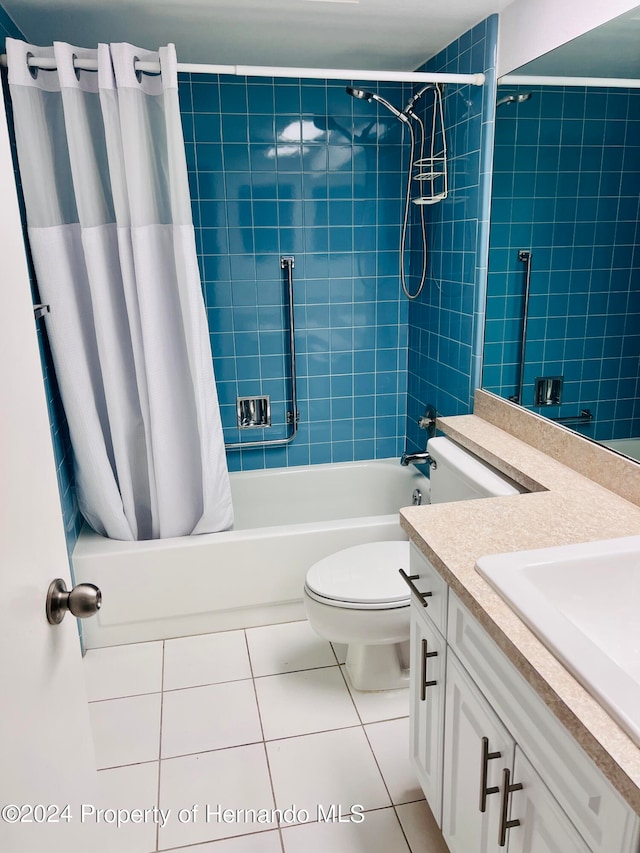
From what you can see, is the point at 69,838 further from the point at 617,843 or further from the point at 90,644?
the point at 90,644

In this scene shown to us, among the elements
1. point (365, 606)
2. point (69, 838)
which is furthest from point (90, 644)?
point (69, 838)

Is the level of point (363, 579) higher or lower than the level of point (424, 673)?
lower

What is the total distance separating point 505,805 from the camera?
1053 mm

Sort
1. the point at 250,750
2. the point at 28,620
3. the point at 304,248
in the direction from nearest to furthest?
the point at 28,620, the point at 250,750, the point at 304,248

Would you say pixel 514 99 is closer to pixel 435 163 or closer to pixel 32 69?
pixel 435 163

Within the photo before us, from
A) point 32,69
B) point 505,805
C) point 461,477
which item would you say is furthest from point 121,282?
point 505,805

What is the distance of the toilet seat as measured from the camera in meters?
1.93

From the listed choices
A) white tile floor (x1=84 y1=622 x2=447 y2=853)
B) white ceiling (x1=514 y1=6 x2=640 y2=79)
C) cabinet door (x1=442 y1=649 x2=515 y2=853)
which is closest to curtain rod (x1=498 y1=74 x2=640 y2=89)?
white ceiling (x1=514 y1=6 x2=640 y2=79)

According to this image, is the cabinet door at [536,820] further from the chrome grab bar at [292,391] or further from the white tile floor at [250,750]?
the chrome grab bar at [292,391]

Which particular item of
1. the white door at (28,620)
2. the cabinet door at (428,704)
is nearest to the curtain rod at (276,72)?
the white door at (28,620)

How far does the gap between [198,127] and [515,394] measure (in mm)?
1767

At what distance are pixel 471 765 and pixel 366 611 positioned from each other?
737 mm

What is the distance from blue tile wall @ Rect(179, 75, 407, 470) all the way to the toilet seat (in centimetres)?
100

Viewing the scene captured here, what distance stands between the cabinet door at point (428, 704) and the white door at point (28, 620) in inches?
28.8
